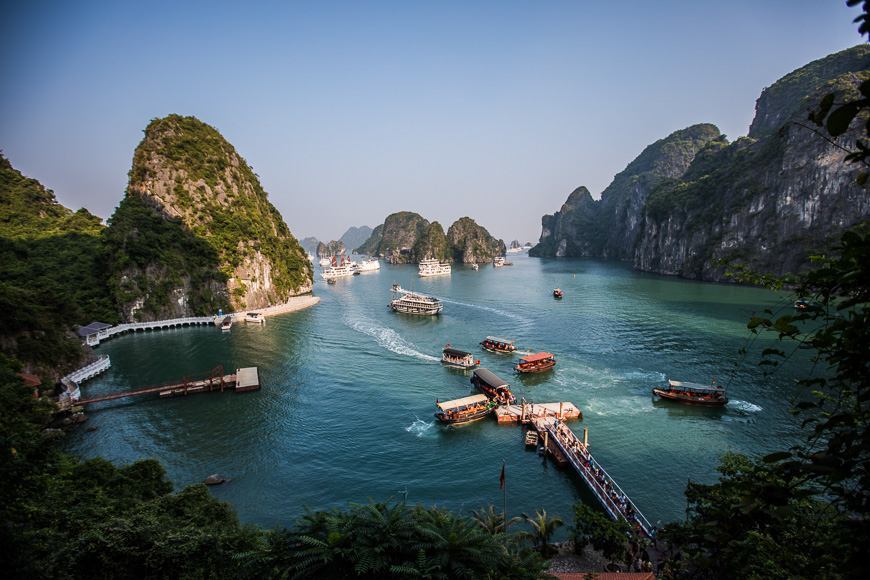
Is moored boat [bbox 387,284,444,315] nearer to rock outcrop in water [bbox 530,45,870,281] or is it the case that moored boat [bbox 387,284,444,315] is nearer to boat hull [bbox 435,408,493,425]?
boat hull [bbox 435,408,493,425]

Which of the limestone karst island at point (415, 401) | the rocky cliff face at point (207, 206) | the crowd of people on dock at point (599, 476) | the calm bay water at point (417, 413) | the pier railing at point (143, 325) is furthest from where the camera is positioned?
the rocky cliff face at point (207, 206)

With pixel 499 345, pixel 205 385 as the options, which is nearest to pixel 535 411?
pixel 499 345

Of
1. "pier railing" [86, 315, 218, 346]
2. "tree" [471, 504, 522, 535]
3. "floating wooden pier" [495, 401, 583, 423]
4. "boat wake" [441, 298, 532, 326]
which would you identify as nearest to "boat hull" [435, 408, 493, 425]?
"floating wooden pier" [495, 401, 583, 423]

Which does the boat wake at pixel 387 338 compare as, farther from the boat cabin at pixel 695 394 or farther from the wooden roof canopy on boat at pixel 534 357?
the boat cabin at pixel 695 394

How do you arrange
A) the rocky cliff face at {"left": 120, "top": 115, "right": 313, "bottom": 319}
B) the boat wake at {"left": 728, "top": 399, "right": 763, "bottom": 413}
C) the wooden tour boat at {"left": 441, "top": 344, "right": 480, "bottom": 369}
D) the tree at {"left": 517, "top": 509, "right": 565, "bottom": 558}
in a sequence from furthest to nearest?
the rocky cliff face at {"left": 120, "top": 115, "right": 313, "bottom": 319} → the wooden tour boat at {"left": 441, "top": 344, "right": 480, "bottom": 369} → the boat wake at {"left": 728, "top": 399, "right": 763, "bottom": 413} → the tree at {"left": 517, "top": 509, "right": 565, "bottom": 558}

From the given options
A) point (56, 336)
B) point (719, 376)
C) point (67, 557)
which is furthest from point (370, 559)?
point (56, 336)

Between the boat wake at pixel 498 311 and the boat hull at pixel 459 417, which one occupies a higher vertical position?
the boat wake at pixel 498 311

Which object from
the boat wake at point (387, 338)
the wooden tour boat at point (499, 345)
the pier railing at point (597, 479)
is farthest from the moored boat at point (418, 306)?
the pier railing at point (597, 479)
